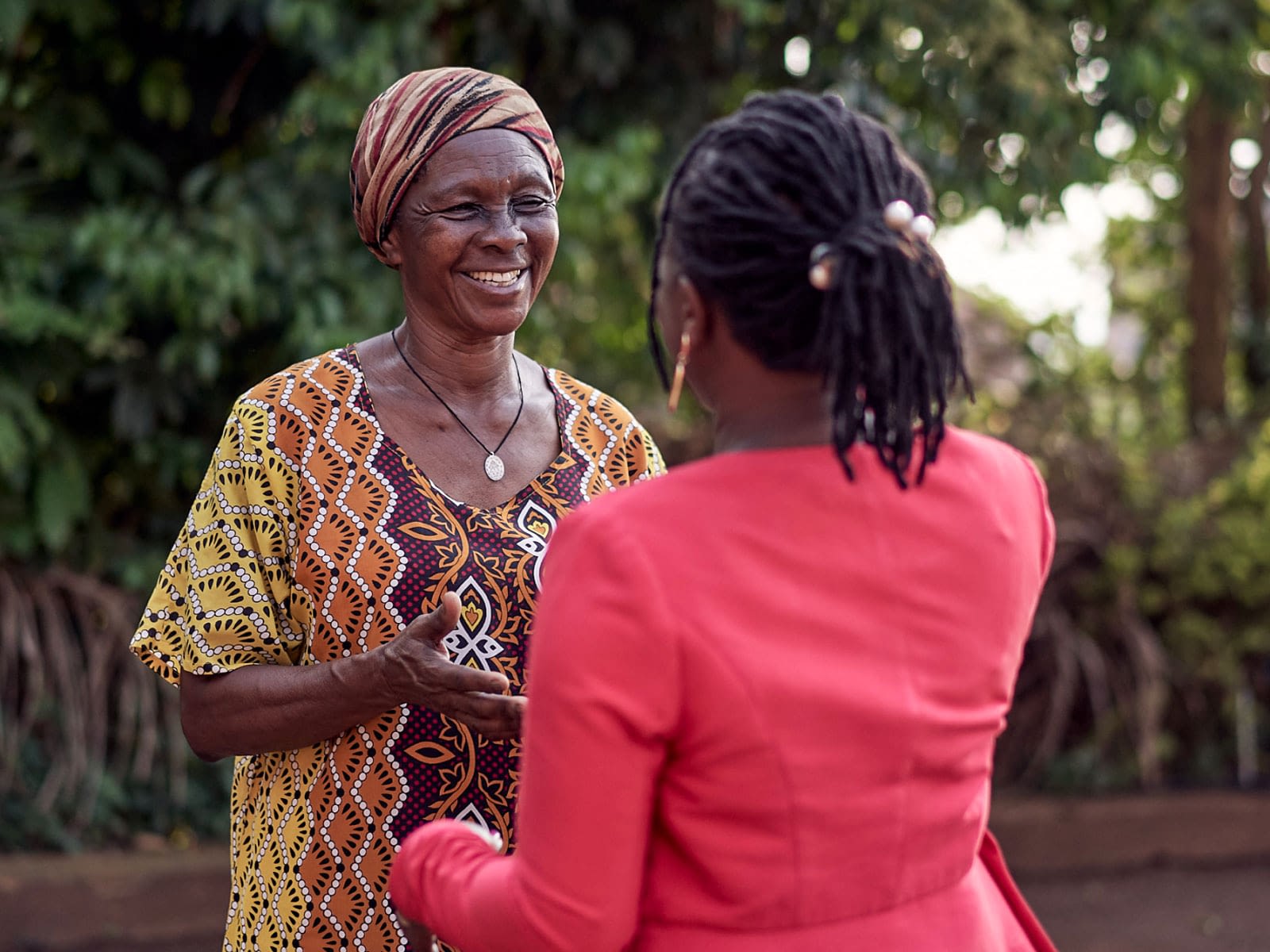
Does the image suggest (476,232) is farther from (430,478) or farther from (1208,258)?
(1208,258)

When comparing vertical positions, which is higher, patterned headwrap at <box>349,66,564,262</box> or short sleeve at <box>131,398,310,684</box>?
patterned headwrap at <box>349,66,564,262</box>

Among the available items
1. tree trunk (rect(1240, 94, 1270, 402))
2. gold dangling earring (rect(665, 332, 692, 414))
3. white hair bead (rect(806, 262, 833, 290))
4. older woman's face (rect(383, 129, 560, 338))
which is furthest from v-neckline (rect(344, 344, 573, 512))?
tree trunk (rect(1240, 94, 1270, 402))

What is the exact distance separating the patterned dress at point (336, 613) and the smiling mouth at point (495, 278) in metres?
0.28

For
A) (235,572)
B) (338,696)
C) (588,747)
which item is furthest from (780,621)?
(235,572)

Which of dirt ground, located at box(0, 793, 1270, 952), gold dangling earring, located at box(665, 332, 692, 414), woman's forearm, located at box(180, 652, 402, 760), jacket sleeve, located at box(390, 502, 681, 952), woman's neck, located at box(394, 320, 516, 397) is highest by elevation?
gold dangling earring, located at box(665, 332, 692, 414)

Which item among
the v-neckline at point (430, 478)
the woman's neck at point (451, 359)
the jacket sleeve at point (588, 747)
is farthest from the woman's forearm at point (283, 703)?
the jacket sleeve at point (588, 747)

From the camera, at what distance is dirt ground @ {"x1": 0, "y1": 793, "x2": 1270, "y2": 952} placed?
5.06m

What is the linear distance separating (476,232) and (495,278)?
0.26 ft

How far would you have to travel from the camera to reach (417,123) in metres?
2.12

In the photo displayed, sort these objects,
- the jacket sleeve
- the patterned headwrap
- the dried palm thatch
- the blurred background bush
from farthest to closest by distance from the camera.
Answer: the dried palm thatch, the blurred background bush, the patterned headwrap, the jacket sleeve

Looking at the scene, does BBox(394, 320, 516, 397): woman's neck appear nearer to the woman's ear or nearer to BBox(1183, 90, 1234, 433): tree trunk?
the woman's ear

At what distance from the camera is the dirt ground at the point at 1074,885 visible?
16.6ft

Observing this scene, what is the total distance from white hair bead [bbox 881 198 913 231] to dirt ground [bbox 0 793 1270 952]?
4.55m

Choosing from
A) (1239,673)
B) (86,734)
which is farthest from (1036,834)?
(86,734)
